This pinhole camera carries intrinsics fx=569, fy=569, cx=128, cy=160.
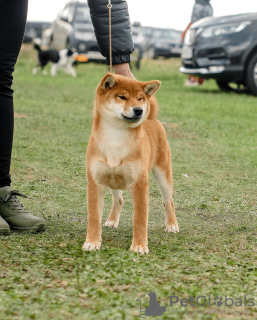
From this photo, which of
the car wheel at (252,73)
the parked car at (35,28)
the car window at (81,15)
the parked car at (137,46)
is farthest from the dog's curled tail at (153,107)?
the parked car at (35,28)

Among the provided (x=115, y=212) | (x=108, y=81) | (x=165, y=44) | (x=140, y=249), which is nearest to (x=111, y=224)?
(x=115, y=212)

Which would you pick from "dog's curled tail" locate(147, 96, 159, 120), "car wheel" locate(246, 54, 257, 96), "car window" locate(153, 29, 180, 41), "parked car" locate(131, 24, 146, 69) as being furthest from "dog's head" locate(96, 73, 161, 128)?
"car window" locate(153, 29, 180, 41)

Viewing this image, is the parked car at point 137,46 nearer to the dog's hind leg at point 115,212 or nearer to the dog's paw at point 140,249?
the dog's hind leg at point 115,212

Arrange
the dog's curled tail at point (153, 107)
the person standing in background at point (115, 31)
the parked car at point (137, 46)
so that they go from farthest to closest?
the parked car at point (137, 46) → the person standing in background at point (115, 31) → the dog's curled tail at point (153, 107)

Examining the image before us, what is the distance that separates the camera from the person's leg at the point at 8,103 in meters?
3.30

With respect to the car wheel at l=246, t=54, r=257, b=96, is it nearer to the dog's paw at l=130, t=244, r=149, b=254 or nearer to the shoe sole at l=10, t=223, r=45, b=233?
the shoe sole at l=10, t=223, r=45, b=233

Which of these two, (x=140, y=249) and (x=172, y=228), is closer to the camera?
(x=140, y=249)

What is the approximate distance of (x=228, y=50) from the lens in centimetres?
1116

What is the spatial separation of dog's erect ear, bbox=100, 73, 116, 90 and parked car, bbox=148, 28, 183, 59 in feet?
83.7

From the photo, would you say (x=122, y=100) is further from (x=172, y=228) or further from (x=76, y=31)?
(x=76, y=31)

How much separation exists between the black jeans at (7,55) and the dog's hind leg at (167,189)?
91 cm

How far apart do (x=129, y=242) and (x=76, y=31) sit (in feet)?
55.8

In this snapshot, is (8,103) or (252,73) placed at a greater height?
(8,103)

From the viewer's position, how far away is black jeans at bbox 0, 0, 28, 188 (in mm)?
3307
